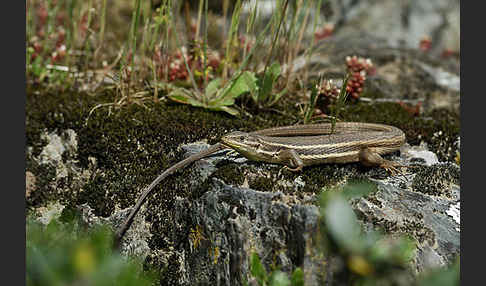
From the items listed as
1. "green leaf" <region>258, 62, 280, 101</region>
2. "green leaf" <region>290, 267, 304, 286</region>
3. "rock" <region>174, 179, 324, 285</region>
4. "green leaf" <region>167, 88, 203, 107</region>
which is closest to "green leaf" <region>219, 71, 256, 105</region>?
"green leaf" <region>258, 62, 280, 101</region>

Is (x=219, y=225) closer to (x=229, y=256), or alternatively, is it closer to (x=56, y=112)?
(x=229, y=256)

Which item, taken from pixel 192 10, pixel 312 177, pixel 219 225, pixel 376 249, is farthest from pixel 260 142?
pixel 192 10

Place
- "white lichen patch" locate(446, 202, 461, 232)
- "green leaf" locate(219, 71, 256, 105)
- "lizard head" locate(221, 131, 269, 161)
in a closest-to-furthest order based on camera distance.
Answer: "white lichen patch" locate(446, 202, 461, 232), "lizard head" locate(221, 131, 269, 161), "green leaf" locate(219, 71, 256, 105)

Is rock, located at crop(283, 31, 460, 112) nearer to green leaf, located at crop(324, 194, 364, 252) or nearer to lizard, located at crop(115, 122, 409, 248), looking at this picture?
lizard, located at crop(115, 122, 409, 248)

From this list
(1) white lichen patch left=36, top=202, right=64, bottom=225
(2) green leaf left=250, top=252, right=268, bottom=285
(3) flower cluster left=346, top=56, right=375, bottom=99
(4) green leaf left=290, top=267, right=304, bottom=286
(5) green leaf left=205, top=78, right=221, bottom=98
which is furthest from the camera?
(3) flower cluster left=346, top=56, right=375, bottom=99

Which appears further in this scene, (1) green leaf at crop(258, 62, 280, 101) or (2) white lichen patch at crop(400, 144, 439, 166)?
(1) green leaf at crop(258, 62, 280, 101)

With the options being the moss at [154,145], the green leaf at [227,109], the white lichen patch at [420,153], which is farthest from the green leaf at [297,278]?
the green leaf at [227,109]

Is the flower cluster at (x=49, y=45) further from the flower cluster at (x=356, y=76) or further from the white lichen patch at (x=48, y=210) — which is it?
the flower cluster at (x=356, y=76)
